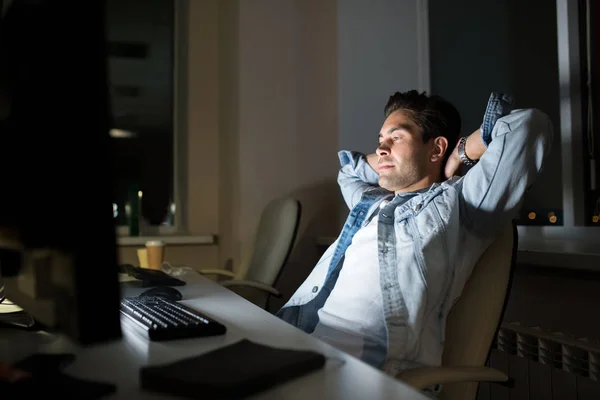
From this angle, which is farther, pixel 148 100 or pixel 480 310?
pixel 148 100

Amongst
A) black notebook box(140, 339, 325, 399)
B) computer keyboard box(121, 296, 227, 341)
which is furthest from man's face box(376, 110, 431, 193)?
black notebook box(140, 339, 325, 399)

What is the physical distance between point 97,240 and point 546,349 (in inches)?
51.2

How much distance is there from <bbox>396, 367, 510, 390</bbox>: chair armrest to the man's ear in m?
0.76

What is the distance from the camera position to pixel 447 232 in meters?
1.20

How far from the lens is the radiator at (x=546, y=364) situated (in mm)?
1286

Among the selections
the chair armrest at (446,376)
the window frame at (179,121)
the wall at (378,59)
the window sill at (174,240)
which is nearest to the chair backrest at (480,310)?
the chair armrest at (446,376)

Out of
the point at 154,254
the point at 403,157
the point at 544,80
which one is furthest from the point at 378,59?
the point at 154,254

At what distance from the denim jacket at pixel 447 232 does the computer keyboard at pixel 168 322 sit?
441 mm

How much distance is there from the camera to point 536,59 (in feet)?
6.16

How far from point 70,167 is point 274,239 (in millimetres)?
1732

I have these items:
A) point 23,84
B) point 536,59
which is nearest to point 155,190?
point 536,59

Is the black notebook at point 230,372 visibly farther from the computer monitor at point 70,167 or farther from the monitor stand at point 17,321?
the monitor stand at point 17,321

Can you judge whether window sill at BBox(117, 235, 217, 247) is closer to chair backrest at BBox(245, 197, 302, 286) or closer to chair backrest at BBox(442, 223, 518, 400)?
chair backrest at BBox(245, 197, 302, 286)

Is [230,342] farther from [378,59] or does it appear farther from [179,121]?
[179,121]
